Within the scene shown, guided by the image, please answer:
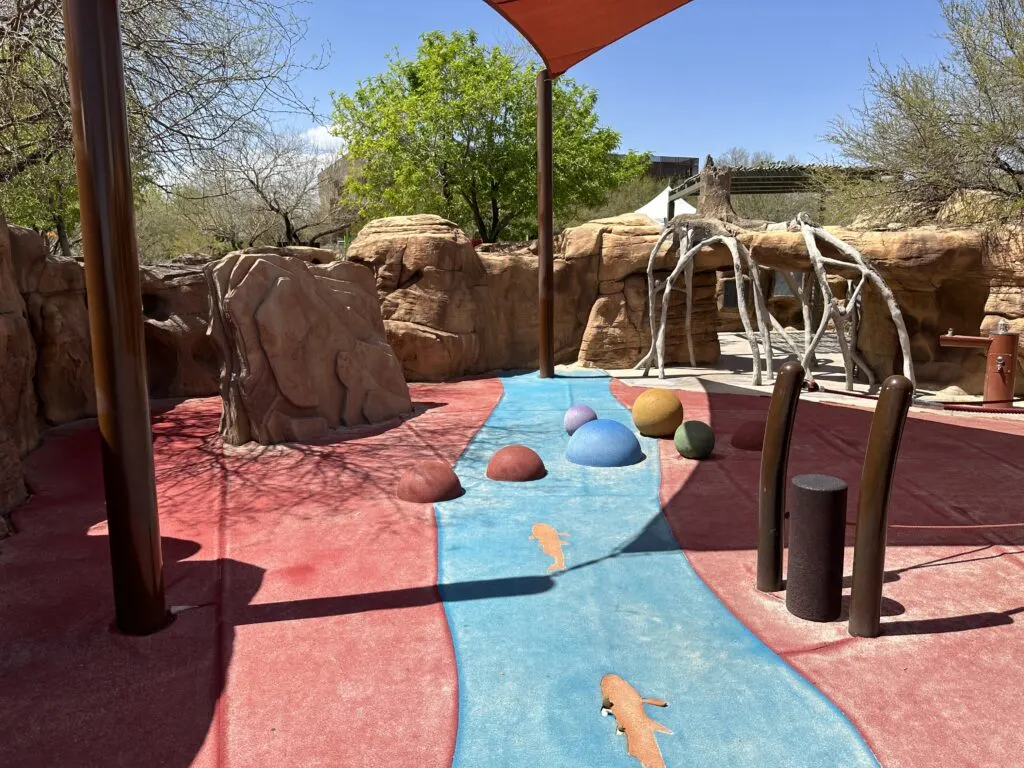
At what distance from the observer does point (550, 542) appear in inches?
189

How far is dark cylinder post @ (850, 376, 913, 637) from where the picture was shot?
126 inches

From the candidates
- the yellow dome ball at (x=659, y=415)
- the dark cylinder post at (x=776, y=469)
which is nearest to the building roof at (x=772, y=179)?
the yellow dome ball at (x=659, y=415)

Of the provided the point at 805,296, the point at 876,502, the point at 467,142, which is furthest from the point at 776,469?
the point at 467,142

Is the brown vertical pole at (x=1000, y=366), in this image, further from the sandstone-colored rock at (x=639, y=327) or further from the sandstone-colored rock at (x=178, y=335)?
the sandstone-colored rock at (x=178, y=335)

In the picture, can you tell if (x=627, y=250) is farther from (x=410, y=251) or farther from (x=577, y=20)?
(x=577, y=20)

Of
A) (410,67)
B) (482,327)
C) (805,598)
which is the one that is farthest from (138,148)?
(410,67)

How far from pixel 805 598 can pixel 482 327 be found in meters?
9.91

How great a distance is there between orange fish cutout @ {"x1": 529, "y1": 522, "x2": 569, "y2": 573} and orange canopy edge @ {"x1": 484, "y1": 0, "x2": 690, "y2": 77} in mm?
4669

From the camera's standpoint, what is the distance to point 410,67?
24000 millimetres

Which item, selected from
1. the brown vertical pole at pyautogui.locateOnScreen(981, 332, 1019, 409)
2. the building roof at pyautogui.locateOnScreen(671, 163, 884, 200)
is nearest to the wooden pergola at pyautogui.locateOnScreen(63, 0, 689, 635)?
the brown vertical pole at pyautogui.locateOnScreen(981, 332, 1019, 409)

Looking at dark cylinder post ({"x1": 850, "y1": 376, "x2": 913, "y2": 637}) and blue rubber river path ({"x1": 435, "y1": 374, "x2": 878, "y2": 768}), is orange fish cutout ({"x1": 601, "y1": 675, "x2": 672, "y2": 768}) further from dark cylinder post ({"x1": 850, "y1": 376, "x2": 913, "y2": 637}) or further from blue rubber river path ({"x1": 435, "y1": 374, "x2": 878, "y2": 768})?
dark cylinder post ({"x1": 850, "y1": 376, "x2": 913, "y2": 637})

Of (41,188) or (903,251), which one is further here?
(903,251)

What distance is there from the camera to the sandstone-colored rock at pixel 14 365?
620cm

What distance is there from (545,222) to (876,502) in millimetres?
9030
